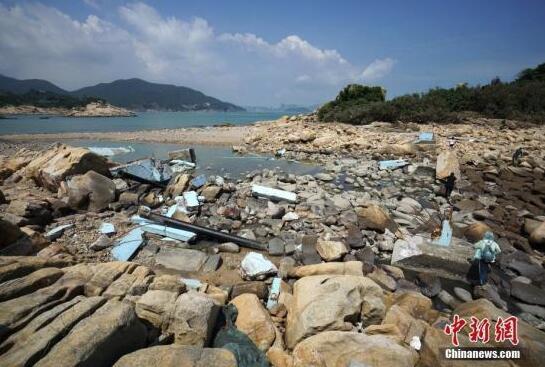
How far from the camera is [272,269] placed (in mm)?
5277

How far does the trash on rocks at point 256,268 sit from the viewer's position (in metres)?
5.17

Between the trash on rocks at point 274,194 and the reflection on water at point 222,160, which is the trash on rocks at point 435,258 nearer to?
the trash on rocks at point 274,194

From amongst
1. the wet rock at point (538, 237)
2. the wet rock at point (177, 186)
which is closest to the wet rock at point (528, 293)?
the wet rock at point (538, 237)

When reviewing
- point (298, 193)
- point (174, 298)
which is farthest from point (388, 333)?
point (298, 193)

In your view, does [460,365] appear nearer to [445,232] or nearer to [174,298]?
[174,298]

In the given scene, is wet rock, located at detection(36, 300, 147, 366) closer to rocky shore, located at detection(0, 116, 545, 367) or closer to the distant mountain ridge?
rocky shore, located at detection(0, 116, 545, 367)

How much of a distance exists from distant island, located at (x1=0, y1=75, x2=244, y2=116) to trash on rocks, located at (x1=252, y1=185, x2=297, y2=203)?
89.2 m

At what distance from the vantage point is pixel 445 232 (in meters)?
6.27

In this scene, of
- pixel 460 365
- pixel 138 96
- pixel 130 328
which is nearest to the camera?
pixel 130 328

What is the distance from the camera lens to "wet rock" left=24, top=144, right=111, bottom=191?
339 inches

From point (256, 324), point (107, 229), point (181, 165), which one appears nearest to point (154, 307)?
point (256, 324)

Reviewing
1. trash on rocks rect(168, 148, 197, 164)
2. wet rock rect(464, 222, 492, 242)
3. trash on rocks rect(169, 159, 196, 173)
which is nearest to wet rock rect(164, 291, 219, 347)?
wet rock rect(464, 222, 492, 242)

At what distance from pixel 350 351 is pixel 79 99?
11417cm

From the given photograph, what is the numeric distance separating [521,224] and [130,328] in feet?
30.0
